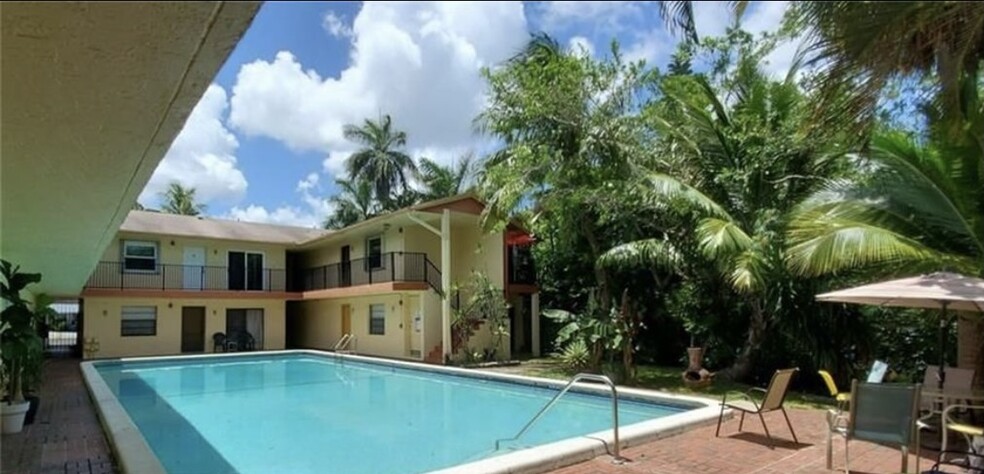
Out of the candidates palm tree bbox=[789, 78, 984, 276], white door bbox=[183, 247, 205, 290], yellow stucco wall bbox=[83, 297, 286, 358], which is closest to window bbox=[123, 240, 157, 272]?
white door bbox=[183, 247, 205, 290]

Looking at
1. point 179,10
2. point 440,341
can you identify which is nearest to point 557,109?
point 440,341

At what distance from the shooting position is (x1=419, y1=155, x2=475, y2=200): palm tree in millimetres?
35719

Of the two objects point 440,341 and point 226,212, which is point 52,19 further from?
point 226,212

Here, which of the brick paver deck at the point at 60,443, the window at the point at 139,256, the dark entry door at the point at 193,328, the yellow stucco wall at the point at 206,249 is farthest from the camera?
the dark entry door at the point at 193,328

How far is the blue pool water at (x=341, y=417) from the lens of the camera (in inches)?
353

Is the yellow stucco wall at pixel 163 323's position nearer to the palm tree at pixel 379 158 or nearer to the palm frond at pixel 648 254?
the palm tree at pixel 379 158

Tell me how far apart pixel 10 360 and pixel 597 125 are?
39.7 ft

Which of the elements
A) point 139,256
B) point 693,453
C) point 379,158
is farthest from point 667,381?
point 379,158

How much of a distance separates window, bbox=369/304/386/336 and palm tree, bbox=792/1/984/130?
757 inches

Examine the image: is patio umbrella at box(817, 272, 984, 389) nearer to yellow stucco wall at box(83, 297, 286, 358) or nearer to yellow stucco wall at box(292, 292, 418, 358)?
yellow stucco wall at box(292, 292, 418, 358)

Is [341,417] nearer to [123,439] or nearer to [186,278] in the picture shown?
[123,439]

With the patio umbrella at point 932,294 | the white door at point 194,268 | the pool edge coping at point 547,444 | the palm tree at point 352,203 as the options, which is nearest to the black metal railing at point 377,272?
the white door at point 194,268

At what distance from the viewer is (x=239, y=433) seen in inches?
426

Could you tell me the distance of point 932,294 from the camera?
23.6 feet
